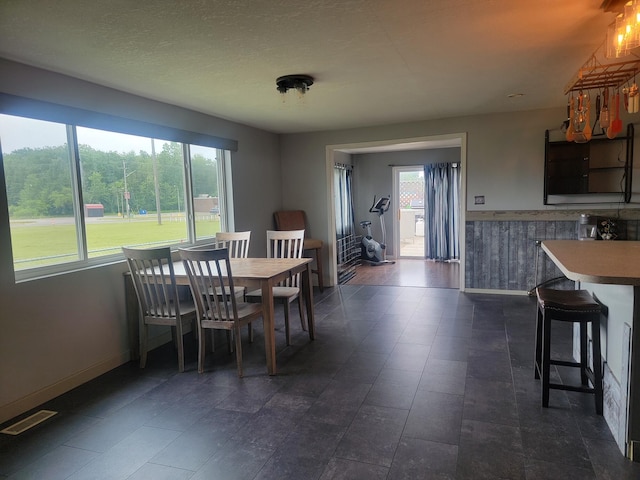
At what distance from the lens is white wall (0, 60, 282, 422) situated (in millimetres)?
2584

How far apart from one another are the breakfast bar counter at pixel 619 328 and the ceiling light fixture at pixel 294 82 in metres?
2.16

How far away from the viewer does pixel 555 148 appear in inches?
188

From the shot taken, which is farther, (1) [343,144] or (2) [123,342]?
(1) [343,144]

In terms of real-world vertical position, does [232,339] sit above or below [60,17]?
below

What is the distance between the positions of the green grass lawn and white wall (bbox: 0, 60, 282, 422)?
15 centimetres

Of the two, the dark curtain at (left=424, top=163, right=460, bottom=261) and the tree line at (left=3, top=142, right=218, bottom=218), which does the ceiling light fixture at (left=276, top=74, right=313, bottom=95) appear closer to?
the tree line at (left=3, top=142, right=218, bottom=218)

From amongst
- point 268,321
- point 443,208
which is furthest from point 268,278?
point 443,208

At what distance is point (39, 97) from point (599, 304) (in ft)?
12.3

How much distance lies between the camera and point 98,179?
3.34m

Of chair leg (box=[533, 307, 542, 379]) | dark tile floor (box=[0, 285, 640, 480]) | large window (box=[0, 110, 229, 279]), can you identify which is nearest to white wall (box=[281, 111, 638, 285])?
dark tile floor (box=[0, 285, 640, 480])

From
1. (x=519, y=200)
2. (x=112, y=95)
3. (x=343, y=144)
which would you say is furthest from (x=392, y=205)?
(x=112, y=95)

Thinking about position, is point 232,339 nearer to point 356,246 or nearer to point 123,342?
point 123,342

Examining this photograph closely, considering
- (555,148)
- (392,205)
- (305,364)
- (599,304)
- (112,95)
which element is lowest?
(305,364)

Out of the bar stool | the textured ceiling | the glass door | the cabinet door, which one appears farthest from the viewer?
the glass door
